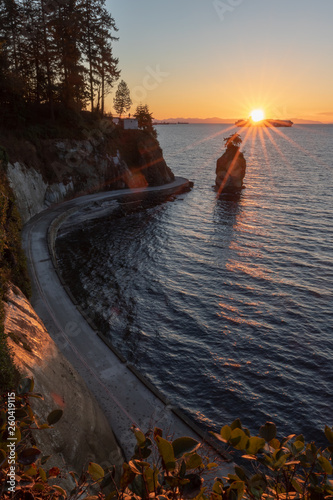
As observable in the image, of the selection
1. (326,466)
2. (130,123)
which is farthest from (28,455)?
(130,123)

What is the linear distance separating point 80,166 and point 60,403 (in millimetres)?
55950

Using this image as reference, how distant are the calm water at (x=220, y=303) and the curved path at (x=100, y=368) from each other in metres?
3.08

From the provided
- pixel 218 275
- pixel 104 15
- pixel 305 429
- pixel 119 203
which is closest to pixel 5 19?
pixel 104 15

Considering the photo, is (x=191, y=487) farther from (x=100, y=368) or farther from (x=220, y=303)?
(x=220, y=303)

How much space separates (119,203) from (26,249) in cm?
3019

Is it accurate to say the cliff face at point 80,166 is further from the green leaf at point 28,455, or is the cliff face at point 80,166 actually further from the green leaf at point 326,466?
the green leaf at point 326,466

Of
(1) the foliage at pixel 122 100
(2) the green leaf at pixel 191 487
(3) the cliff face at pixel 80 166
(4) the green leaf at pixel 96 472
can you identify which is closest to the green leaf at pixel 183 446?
(2) the green leaf at pixel 191 487

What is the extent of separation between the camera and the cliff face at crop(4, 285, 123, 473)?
13.9 meters

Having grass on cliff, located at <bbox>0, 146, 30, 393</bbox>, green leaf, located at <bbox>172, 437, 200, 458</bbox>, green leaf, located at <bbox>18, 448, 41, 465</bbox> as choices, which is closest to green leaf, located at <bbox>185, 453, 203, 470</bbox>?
green leaf, located at <bbox>172, 437, 200, 458</bbox>

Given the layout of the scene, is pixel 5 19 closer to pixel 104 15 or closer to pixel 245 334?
pixel 104 15

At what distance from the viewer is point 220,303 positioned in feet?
111

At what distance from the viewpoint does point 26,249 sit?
38469mm

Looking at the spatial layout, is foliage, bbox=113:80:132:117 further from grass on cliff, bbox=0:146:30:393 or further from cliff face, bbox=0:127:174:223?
grass on cliff, bbox=0:146:30:393

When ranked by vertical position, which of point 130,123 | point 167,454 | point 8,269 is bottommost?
point 8,269
